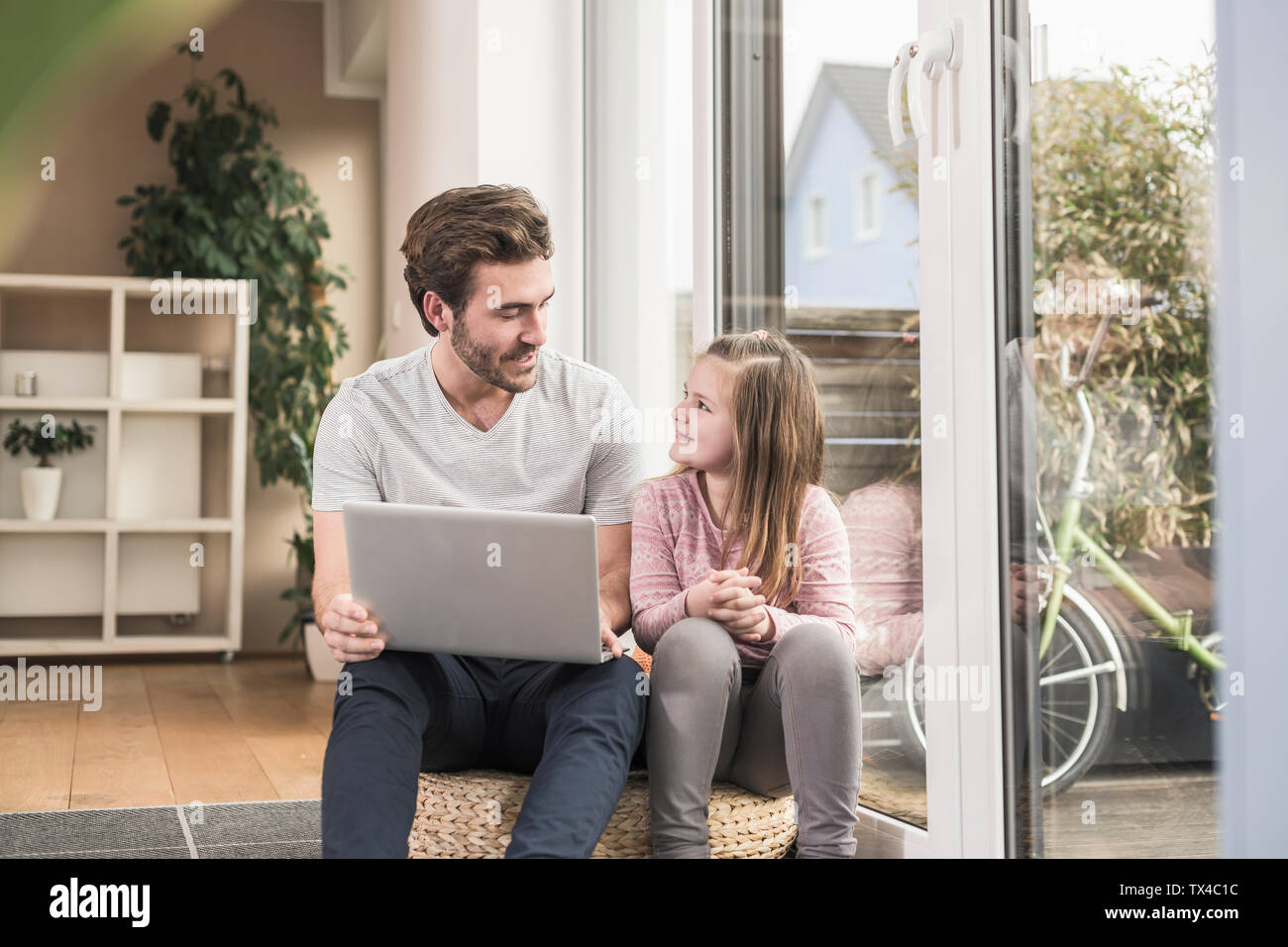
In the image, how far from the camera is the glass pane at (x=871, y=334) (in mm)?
1553

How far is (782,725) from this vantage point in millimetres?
1283

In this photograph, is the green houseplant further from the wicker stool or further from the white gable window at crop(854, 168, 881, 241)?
the wicker stool

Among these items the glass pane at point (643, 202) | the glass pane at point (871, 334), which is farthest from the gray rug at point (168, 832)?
the glass pane at point (643, 202)

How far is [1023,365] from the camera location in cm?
133

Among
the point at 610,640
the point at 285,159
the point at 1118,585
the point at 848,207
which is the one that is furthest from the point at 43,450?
the point at 1118,585

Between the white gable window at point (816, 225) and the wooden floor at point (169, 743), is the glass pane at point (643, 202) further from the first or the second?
the wooden floor at point (169, 743)

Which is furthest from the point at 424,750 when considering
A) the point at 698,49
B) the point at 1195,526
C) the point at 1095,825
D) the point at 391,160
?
the point at 391,160

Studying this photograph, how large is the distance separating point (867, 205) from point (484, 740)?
875mm

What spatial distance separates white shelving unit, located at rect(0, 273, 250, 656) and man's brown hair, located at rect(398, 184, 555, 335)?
2849 millimetres

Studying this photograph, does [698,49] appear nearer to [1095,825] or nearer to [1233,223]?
[1233,223]

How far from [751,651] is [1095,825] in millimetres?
394

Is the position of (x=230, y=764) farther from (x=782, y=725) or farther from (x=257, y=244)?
(x=257, y=244)

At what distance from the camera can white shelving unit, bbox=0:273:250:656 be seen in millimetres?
4031

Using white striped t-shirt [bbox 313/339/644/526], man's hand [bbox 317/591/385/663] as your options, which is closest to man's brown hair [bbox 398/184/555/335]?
white striped t-shirt [bbox 313/339/644/526]
